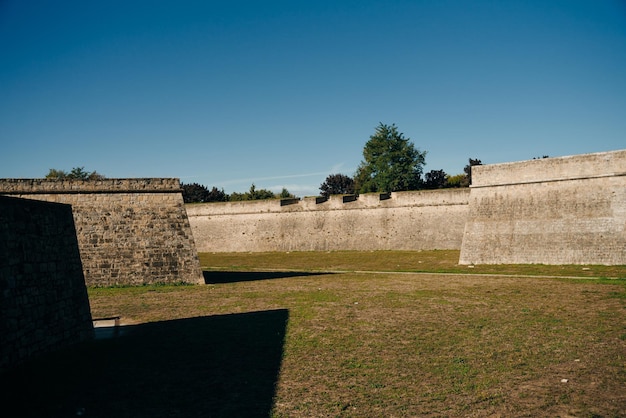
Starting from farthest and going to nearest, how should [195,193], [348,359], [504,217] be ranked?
1. [195,193]
2. [504,217]
3. [348,359]

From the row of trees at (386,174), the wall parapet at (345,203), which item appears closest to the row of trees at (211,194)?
the row of trees at (386,174)

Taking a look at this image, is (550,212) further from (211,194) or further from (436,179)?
(211,194)

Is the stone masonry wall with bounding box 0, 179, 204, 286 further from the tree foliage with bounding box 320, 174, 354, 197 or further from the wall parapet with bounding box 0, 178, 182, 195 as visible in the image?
the tree foliage with bounding box 320, 174, 354, 197

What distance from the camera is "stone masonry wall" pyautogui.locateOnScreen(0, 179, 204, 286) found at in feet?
54.2

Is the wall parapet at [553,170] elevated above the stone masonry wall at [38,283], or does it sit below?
above

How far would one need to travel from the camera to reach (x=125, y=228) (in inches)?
664

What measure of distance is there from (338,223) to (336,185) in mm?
31220

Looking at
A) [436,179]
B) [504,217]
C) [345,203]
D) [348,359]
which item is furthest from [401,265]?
[436,179]

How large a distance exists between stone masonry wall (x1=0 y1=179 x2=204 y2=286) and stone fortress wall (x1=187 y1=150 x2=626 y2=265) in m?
14.4

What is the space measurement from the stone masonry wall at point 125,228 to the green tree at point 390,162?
1539 inches

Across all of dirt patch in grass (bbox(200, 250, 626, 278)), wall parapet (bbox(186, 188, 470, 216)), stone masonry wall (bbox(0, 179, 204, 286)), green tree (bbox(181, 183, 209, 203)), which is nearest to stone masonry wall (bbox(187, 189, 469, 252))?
wall parapet (bbox(186, 188, 470, 216))

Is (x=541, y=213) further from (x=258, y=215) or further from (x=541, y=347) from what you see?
(x=258, y=215)

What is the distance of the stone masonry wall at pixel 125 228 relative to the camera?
16531 mm

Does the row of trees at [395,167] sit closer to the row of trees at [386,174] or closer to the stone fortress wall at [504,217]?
the row of trees at [386,174]
